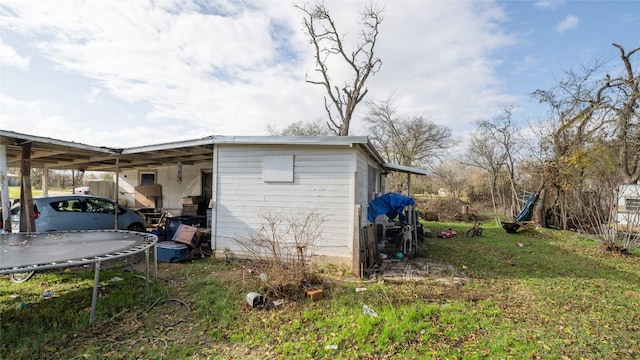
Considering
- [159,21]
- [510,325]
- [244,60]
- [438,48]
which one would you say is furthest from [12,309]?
[438,48]

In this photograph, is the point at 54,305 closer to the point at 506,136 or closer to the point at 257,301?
the point at 257,301

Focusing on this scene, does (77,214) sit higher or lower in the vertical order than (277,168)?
lower

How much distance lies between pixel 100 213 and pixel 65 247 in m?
4.49

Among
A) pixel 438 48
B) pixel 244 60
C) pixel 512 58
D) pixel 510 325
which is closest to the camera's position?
pixel 510 325

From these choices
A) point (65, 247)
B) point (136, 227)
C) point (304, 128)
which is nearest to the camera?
point (65, 247)

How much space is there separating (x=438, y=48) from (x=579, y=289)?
7650 millimetres

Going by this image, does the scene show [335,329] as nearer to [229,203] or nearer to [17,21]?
[229,203]

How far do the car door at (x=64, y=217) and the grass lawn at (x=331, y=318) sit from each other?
84.3 inches

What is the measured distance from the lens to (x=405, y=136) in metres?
23.6

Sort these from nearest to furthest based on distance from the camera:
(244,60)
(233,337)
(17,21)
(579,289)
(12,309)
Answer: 1. (233,337)
2. (12,309)
3. (17,21)
4. (579,289)
5. (244,60)

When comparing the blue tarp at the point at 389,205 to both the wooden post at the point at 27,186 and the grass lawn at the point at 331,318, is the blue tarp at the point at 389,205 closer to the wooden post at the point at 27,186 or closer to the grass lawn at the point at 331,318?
the grass lawn at the point at 331,318

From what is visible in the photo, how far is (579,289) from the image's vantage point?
536 centimetres

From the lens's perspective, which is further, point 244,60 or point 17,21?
point 244,60

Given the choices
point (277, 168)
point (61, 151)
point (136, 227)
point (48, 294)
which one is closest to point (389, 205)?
point (277, 168)
